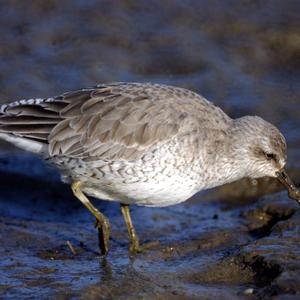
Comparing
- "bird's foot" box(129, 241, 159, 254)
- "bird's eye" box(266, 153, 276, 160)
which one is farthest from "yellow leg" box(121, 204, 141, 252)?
"bird's eye" box(266, 153, 276, 160)

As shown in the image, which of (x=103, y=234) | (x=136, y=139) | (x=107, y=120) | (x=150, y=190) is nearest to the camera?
(x=150, y=190)

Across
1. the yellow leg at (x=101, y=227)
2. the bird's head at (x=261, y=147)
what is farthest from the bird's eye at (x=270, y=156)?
the yellow leg at (x=101, y=227)

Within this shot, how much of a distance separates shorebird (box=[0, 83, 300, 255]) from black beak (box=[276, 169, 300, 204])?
0.56 ft

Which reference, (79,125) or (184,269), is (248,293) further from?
(79,125)

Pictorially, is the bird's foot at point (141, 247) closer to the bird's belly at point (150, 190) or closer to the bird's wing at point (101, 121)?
the bird's belly at point (150, 190)

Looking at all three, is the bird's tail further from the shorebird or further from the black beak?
the black beak

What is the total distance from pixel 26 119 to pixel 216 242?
2.46 m

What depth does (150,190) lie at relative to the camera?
8547 millimetres

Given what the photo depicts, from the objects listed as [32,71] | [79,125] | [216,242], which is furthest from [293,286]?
[32,71]

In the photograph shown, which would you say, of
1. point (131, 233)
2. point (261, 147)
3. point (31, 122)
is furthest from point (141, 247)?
point (31, 122)

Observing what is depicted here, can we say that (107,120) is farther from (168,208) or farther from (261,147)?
(168,208)

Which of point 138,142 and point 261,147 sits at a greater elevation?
point 138,142

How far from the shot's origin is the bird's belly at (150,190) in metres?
8.52

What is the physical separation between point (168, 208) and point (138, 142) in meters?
2.23
